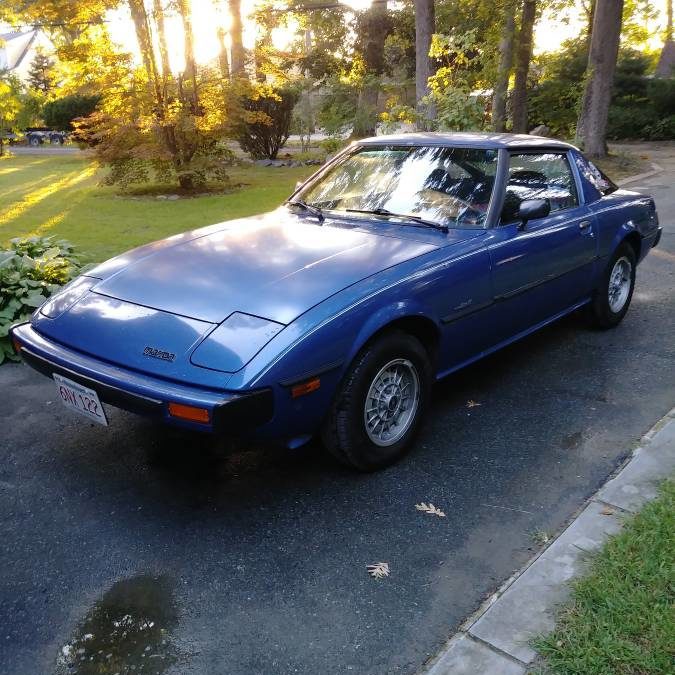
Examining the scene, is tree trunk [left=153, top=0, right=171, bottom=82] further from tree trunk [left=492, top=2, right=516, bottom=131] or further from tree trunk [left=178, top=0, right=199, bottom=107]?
tree trunk [left=492, top=2, right=516, bottom=131]

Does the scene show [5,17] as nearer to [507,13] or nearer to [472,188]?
[507,13]

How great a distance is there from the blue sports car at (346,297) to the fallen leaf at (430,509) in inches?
13.3

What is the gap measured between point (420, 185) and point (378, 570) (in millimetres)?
2315

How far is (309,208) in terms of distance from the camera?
4191mm

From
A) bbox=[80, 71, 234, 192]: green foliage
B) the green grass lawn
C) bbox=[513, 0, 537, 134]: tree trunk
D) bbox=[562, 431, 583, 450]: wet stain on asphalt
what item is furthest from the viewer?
bbox=[513, 0, 537, 134]: tree trunk

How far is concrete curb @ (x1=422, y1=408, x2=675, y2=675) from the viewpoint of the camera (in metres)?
2.11

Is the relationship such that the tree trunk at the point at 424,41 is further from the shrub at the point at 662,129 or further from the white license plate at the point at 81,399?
the shrub at the point at 662,129

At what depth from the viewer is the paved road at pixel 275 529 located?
228 cm

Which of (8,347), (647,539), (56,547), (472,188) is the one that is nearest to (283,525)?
(56,547)

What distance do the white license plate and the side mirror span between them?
8.20 feet

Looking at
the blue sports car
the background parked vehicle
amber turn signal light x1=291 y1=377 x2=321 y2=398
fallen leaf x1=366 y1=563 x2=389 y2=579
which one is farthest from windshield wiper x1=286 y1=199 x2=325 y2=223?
the background parked vehicle

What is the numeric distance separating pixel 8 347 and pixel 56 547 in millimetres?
2579

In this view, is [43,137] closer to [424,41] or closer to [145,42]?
[145,42]

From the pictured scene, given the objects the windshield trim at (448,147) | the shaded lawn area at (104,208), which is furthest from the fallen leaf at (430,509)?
the shaded lawn area at (104,208)
